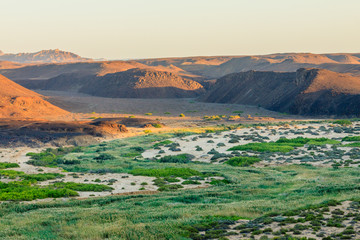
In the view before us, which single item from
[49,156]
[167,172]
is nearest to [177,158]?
[167,172]

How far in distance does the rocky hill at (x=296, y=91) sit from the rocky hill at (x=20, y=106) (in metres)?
40.5

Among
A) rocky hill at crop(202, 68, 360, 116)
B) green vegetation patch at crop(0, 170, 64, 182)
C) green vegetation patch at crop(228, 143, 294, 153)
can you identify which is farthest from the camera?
rocky hill at crop(202, 68, 360, 116)

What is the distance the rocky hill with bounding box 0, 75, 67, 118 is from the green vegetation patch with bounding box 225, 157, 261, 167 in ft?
142

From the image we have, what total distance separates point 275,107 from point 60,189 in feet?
225

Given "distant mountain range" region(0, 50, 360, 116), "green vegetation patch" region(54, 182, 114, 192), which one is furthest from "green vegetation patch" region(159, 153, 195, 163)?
"distant mountain range" region(0, 50, 360, 116)

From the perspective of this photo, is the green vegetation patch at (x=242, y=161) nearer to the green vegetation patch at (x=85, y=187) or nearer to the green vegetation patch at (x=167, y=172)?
the green vegetation patch at (x=167, y=172)

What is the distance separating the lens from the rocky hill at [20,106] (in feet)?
215

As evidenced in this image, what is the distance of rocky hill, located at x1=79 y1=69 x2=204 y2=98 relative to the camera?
122562mm

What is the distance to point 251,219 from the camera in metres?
13.4

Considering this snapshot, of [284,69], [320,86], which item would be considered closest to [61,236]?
[320,86]

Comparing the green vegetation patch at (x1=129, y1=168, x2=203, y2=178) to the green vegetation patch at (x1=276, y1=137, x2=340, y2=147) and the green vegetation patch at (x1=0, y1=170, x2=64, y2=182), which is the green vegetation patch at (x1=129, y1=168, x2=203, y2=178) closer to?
the green vegetation patch at (x1=0, y1=170, x2=64, y2=182)

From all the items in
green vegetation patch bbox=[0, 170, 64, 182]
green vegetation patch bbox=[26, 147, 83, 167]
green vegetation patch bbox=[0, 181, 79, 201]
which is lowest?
green vegetation patch bbox=[26, 147, 83, 167]

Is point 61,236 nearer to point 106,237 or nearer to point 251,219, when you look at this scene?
point 106,237

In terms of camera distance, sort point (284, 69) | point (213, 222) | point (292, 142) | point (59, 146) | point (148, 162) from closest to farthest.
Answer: point (213, 222)
point (148, 162)
point (292, 142)
point (59, 146)
point (284, 69)
